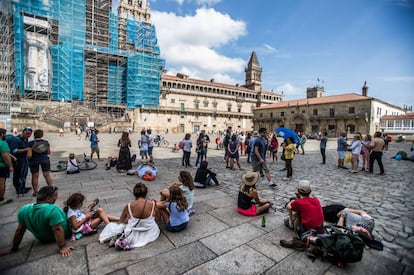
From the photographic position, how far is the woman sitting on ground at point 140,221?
8.98 feet

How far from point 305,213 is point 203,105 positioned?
5049 centimetres

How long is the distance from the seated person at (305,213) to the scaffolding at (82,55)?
3432 centimetres

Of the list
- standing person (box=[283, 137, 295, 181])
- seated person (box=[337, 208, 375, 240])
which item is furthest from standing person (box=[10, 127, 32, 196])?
standing person (box=[283, 137, 295, 181])

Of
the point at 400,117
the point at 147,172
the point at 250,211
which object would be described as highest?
the point at 400,117

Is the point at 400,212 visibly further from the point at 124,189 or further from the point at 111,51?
the point at 111,51

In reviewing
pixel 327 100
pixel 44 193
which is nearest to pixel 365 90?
pixel 327 100

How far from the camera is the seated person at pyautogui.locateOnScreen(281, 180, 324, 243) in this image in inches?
114

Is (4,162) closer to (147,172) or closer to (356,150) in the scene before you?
(147,172)

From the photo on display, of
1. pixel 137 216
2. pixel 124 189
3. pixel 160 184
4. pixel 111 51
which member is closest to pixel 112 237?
pixel 137 216

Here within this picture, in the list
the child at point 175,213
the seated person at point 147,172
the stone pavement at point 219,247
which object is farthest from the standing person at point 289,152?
the child at point 175,213

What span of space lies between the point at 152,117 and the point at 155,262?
41350mm

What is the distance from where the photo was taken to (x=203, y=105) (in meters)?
52.4

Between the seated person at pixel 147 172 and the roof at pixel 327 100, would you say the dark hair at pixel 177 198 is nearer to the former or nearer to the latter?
the seated person at pixel 147 172

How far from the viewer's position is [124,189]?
5.52 meters
